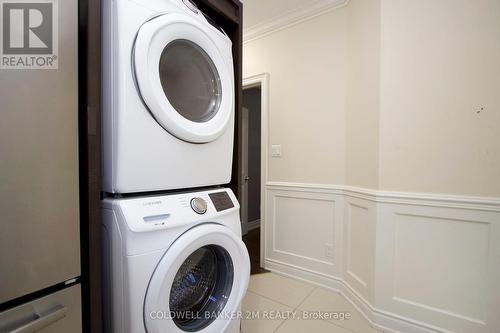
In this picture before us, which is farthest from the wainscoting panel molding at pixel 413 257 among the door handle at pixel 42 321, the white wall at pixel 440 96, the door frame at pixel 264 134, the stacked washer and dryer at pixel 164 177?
the door handle at pixel 42 321

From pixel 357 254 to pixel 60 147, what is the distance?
6.10 feet

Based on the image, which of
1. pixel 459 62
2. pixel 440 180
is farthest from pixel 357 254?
pixel 459 62

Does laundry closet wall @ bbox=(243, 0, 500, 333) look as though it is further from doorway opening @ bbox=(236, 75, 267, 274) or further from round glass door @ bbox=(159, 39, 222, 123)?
doorway opening @ bbox=(236, 75, 267, 274)

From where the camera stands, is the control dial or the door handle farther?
the control dial

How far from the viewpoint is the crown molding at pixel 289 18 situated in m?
1.87

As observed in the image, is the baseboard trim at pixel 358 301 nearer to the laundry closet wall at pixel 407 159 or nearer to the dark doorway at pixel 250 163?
the laundry closet wall at pixel 407 159

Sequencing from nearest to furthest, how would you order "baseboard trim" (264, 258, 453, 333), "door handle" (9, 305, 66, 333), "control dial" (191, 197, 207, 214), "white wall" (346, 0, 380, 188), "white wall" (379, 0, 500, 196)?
"door handle" (9, 305, 66, 333)
"control dial" (191, 197, 207, 214)
"white wall" (379, 0, 500, 196)
"baseboard trim" (264, 258, 453, 333)
"white wall" (346, 0, 380, 188)

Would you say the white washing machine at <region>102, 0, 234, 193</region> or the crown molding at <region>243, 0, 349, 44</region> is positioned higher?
the crown molding at <region>243, 0, 349, 44</region>

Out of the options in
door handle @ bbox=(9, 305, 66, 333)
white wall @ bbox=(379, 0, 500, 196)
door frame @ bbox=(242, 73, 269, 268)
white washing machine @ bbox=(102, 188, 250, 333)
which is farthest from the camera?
door frame @ bbox=(242, 73, 269, 268)

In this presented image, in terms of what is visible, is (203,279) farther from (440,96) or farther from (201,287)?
(440,96)

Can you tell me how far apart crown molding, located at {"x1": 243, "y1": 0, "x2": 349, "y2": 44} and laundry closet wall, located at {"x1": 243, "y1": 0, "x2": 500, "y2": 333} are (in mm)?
48

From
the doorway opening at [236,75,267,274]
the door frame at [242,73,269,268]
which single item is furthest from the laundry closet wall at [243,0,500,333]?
the doorway opening at [236,75,267,274]

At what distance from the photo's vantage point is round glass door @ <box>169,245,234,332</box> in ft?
3.15

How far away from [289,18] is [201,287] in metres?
2.28
